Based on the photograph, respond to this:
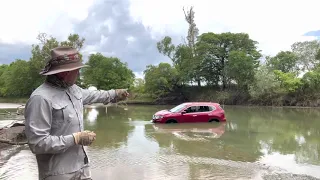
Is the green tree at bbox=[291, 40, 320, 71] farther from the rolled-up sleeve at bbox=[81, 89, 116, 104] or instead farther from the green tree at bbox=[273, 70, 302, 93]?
the rolled-up sleeve at bbox=[81, 89, 116, 104]

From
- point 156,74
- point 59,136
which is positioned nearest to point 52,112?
point 59,136

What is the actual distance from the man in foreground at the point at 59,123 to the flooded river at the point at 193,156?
5986 mm

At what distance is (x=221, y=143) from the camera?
1417 cm

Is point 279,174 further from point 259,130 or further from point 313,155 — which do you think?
point 259,130

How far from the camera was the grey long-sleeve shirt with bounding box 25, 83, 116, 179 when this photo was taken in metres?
2.70

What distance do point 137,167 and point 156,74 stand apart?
44564mm

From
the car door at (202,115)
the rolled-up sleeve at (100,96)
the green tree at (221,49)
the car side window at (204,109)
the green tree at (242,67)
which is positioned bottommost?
the car door at (202,115)

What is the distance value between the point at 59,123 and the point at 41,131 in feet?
0.67

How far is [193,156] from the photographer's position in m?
11.5

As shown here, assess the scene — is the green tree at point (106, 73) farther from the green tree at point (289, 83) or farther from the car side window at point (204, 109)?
the car side window at point (204, 109)

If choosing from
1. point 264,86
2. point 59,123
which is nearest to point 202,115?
point 59,123

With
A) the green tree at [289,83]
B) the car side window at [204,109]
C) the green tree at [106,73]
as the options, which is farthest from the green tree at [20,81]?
the car side window at [204,109]

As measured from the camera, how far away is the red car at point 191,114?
20938mm

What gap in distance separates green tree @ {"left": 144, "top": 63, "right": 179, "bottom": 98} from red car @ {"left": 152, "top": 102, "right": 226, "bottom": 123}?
3170 cm
